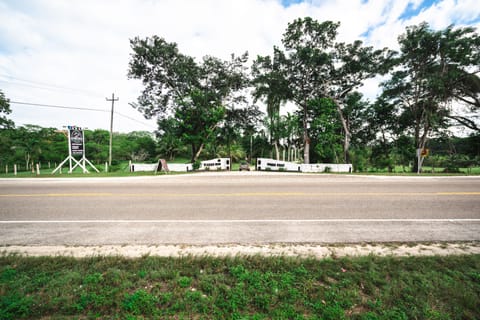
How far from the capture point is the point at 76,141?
17625mm

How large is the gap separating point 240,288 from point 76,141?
22760mm

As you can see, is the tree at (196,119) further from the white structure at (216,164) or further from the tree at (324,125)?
the tree at (324,125)

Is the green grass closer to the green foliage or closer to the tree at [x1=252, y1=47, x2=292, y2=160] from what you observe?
the green foliage

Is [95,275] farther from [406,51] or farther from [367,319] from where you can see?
[406,51]

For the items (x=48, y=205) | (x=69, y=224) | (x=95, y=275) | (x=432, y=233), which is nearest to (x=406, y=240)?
(x=432, y=233)

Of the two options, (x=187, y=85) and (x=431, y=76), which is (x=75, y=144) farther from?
(x=431, y=76)

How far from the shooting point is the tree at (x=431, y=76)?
18.2 m

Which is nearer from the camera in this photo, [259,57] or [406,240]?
[406,240]

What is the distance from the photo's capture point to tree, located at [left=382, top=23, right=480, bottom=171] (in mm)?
18188

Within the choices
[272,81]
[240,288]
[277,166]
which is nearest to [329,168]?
[277,166]

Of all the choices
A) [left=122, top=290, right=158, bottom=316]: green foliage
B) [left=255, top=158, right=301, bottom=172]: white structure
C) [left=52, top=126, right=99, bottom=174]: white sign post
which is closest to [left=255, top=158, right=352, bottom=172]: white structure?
[left=255, top=158, right=301, bottom=172]: white structure

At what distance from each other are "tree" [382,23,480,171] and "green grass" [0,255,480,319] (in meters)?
25.3

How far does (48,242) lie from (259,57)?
25.5 m

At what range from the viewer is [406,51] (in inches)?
771
